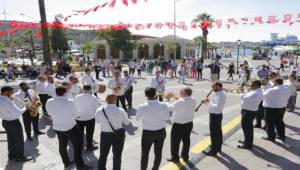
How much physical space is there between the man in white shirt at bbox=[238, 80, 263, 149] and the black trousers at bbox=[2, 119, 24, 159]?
5281 mm

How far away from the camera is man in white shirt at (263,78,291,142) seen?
8023 millimetres

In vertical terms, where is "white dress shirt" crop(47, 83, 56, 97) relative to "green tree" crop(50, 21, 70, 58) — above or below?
Result: below

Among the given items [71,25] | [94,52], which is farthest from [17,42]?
Result: [71,25]

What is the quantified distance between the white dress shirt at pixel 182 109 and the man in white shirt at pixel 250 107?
1719mm

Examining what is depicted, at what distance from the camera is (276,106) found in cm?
807

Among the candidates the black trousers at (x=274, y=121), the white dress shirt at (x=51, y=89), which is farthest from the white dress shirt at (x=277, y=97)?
the white dress shirt at (x=51, y=89)

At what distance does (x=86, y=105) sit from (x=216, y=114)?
9.71 ft

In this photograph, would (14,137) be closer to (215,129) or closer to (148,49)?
(215,129)

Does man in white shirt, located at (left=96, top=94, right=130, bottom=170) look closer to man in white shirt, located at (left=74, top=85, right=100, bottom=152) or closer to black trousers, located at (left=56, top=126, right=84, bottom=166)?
black trousers, located at (left=56, top=126, right=84, bottom=166)

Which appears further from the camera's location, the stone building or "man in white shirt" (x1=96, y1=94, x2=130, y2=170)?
the stone building

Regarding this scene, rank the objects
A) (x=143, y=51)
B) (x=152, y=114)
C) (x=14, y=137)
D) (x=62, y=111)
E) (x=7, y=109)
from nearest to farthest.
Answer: (x=152, y=114), (x=62, y=111), (x=7, y=109), (x=14, y=137), (x=143, y=51)

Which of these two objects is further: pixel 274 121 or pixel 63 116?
pixel 274 121

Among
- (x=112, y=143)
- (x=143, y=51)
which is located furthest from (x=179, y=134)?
(x=143, y=51)

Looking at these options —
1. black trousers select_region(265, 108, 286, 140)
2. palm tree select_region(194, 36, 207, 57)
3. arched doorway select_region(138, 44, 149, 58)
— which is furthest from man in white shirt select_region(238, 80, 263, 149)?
palm tree select_region(194, 36, 207, 57)
